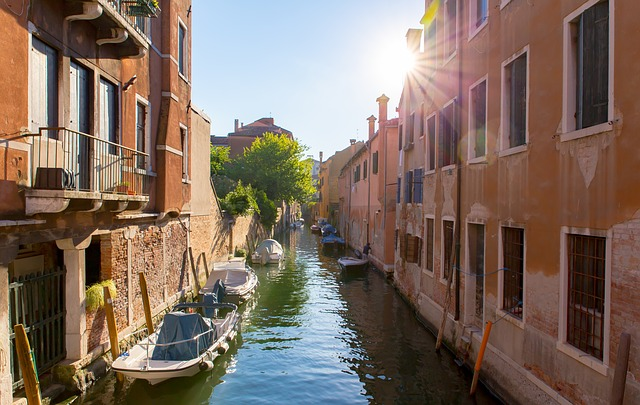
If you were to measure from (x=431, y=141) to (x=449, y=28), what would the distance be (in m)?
2.95

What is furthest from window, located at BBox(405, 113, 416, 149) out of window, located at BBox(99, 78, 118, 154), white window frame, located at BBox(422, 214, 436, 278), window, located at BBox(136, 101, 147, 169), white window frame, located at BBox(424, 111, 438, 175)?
window, located at BBox(99, 78, 118, 154)

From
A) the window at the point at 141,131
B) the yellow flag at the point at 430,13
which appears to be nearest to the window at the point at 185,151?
the window at the point at 141,131

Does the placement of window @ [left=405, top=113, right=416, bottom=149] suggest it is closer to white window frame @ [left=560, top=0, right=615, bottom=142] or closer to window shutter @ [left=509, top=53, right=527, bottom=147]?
window shutter @ [left=509, top=53, right=527, bottom=147]

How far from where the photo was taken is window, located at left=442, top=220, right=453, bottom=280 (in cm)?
1064

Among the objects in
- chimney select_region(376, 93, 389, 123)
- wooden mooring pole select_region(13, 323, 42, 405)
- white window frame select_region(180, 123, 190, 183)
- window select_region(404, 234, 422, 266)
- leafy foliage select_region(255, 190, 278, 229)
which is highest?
chimney select_region(376, 93, 389, 123)

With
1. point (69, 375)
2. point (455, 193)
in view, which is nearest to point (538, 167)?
point (455, 193)

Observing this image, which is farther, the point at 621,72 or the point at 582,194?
the point at 582,194

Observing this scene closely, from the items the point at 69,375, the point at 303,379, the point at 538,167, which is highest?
the point at 538,167

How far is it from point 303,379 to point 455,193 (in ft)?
16.8

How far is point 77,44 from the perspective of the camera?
712 centimetres

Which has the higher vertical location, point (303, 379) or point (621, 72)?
point (621, 72)

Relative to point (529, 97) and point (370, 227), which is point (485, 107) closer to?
point (529, 97)

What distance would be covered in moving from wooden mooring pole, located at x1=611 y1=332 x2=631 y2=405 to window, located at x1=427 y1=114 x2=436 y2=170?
26.7 ft

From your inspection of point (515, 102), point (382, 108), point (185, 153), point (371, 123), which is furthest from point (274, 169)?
point (515, 102)
